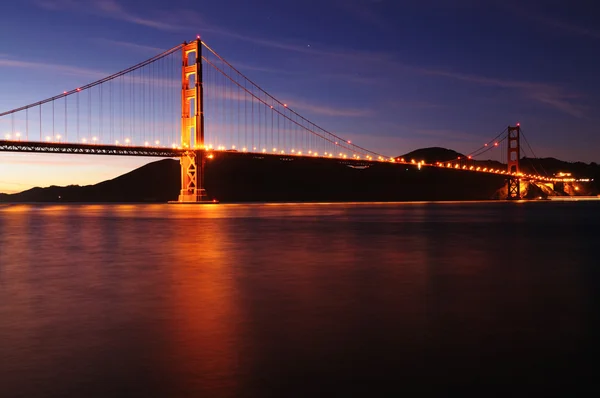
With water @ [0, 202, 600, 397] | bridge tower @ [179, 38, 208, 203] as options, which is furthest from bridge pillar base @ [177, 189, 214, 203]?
water @ [0, 202, 600, 397]

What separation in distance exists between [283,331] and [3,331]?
9.46 feet

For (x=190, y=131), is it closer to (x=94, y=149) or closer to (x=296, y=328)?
(x=94, y=149)

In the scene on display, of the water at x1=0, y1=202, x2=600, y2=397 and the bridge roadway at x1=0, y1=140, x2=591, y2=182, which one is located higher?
the bridge roadway at x1=0, y1=140, x2=591, y2=182

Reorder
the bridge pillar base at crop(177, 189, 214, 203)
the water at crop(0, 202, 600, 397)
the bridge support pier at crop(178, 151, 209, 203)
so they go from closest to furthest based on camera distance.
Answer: the water at crop(0, 202, 600, 397)
the bridge support pier at crop(178, 151, 209, 203)
the bridge pillar base at crop(177, 189, 214, 203)

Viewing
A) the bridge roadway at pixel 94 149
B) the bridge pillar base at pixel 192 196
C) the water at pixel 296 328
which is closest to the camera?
the water at pixel 296 328

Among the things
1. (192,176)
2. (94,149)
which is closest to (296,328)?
(94,149)

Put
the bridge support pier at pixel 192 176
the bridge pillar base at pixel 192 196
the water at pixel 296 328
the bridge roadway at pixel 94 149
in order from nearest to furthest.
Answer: the water at pixel 296 328 → the bridge roadway at pixel 94 149 → the bridge support pier at pixel 192 176 → the bridge pillar base at pixel 192 196

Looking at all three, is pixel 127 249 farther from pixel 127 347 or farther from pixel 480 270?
pixel 127 347

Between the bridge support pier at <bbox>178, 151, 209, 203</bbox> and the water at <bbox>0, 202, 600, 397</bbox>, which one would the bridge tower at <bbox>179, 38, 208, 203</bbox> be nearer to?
the bridge support pier at <bbox>178, 151, 209, 203</bbox>

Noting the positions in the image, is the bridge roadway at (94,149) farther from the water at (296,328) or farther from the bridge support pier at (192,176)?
the water at (296,328)

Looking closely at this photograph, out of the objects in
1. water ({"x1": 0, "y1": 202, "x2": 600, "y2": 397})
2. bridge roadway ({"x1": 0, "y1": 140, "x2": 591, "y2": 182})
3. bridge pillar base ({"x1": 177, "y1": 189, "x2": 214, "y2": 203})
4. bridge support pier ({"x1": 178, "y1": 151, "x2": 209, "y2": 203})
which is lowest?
water ({"x1": 0, "y1": 202, "x2": 600, "y2": 397})

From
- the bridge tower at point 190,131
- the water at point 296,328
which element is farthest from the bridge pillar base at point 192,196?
the water at point 296,328

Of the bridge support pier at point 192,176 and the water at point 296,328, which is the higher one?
the bridge support pier at point 192,176

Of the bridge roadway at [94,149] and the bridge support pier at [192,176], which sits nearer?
the bridge roadway at [94,149]
